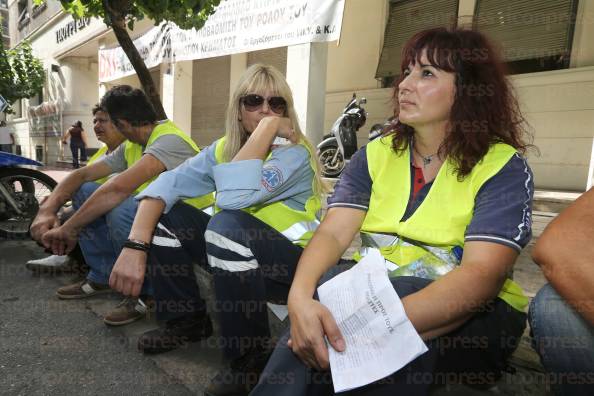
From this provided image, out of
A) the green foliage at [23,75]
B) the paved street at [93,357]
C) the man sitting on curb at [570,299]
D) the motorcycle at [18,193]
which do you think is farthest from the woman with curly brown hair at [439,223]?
the green foliage at [23,75]

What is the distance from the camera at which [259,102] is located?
2.16 metres

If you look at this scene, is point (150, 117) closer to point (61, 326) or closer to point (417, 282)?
point (61, 326)

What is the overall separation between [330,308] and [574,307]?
636 mm

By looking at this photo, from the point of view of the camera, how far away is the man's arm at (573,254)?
104cm

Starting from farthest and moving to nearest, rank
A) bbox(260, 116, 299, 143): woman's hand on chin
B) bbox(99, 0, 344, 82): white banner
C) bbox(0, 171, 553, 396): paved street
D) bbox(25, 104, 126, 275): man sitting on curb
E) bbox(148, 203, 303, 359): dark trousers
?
bbox(99, 0, 344, 82): white banner → bbox(25, 104, 126, 275): man sitting on curb → bbox(260, 116, 299, 143): woman's hand on chin → bbox(0, 171, 553, 396): paved street → bbox(148, 203, 303, 359): dark trousers

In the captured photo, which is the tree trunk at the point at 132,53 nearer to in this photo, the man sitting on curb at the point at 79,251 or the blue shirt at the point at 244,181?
the man sitting on curb at the point at 79,251

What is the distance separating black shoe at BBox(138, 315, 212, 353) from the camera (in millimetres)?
2127

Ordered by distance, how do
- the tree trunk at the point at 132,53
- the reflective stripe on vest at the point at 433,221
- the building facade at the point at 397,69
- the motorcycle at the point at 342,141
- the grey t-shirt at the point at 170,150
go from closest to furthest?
the reflective stripe on vest at the point at 433,221
the grey t-shirt at the point at 170,150
the tree trunk at the point at 132,53
the building facade at the point at 397,69
the motorcycle at the point at 342,141

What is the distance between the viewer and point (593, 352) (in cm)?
108

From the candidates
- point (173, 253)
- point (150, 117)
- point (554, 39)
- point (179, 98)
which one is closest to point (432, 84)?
point (173, 253)

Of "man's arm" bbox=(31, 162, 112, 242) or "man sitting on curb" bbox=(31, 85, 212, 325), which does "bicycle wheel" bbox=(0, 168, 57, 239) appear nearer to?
"man's arm" bbox=(31, 162, 112, 242)

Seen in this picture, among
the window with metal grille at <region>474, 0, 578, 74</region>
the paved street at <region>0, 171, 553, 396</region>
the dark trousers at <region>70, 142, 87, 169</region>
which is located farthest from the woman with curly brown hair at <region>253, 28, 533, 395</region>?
the dark trousers at <region>70, 142, 87, 169</region>

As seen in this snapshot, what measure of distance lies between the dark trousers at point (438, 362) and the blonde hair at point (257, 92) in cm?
88

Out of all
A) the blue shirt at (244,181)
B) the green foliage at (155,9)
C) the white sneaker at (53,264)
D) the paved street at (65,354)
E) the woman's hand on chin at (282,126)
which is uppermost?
the green foliage at (155,9)
